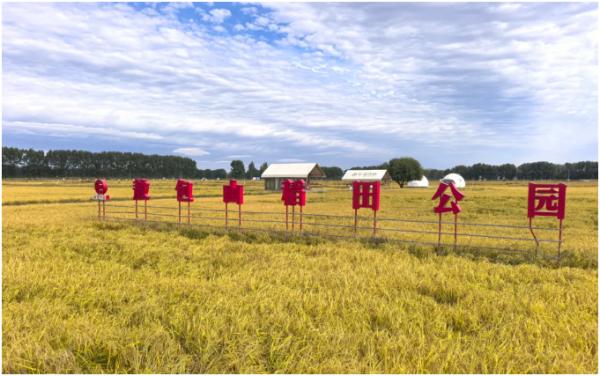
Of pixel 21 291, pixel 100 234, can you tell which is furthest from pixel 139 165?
pixel 21 291

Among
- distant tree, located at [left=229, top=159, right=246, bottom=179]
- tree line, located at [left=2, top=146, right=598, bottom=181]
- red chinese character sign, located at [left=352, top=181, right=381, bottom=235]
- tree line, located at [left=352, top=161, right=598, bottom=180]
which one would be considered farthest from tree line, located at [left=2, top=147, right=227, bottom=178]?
red chinese character sign, located at [left=352, top=181, right=381, bottom=235]

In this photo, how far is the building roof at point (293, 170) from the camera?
155 ft

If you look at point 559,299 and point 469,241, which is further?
point 469,241

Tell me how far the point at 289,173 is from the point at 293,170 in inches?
40.9

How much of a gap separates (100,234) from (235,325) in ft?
29.3

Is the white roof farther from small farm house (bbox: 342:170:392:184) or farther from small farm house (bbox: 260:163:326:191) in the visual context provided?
small farm house (bbox: 260:163:326:191)

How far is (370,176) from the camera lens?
62.2 m

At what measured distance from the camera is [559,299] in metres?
5.42

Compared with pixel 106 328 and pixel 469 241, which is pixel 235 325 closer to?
pixel 106 328

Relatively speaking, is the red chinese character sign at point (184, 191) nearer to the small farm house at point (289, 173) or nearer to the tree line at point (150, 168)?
the small farm house at point (289, 173)

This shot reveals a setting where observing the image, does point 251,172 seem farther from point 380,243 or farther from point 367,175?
point 380,243

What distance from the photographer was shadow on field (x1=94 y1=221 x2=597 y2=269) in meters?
8.30

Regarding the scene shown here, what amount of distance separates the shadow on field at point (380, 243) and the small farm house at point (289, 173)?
33007 millimetres

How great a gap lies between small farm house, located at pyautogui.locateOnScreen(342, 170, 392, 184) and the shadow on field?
49.6 metres
